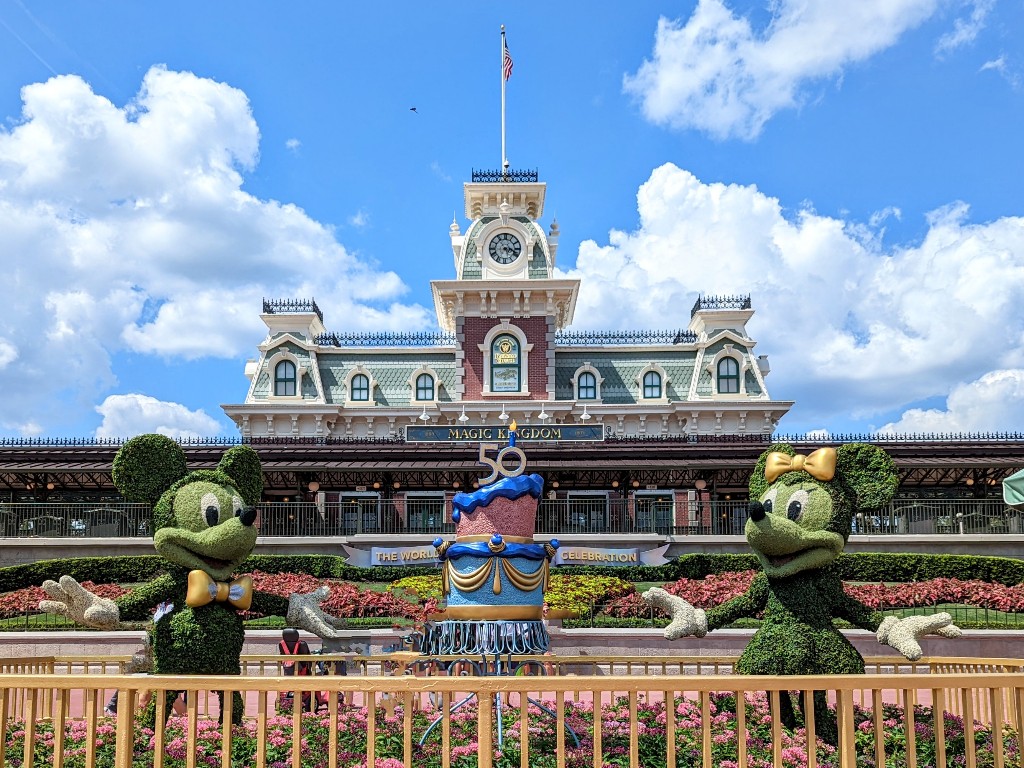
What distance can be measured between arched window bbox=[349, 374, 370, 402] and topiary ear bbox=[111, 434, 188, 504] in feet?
93.7

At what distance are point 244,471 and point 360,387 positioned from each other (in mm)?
28542

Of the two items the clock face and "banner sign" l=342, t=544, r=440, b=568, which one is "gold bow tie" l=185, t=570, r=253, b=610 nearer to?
"banner sign" l=342, t=544, r=440, b=568

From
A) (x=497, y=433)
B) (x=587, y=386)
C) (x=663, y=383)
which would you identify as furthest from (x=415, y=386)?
(x=663, y=383)

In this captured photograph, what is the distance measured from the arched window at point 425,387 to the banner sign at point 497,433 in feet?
25.5

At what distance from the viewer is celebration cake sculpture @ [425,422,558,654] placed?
930cm

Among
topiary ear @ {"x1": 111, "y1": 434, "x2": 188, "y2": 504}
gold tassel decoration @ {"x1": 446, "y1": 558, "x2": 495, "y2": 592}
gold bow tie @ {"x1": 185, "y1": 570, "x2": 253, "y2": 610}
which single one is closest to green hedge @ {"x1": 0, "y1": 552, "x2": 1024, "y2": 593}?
gold tassel decoration @ {"x1": 446, "y1": 558, "x2": 495, "y2": 592}

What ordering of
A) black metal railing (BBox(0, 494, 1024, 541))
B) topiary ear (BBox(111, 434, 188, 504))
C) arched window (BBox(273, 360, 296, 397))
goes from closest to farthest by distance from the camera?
topiary ear (BBox(111, 434, 188, 504)), black metal railing (BBox(0, 494, 1024, 541)), arched window (BBox(273, 360, 296, 397))

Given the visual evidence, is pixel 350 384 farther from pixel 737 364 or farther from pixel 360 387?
pixel 737 364

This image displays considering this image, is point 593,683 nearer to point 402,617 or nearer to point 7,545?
point 402,617

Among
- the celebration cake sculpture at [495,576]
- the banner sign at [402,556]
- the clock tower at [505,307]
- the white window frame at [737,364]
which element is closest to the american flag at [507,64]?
the clock tower at [505,307]

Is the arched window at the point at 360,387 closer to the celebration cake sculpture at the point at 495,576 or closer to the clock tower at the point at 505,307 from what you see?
the clock tower at the point at 505,307

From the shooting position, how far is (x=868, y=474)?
8.62m

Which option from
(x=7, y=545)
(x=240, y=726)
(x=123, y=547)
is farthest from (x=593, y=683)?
(x=7, y=545)

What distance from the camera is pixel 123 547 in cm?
2312
